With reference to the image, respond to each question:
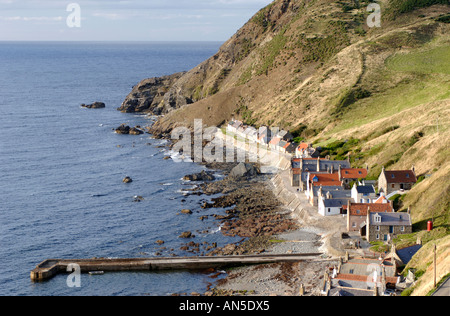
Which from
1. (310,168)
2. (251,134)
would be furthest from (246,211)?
(251,134)

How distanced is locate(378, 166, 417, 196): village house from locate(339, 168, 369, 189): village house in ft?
24.0

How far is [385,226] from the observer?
66.7 metres

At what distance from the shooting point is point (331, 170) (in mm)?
93812

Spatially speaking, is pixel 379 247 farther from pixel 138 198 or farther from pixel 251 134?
pixel 251 134

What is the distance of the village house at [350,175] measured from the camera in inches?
3459

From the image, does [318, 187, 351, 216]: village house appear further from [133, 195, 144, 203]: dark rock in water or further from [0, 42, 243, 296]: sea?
[133, 195, 144, 203]: dark rock in water

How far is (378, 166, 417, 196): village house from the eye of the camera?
7981 centimetres

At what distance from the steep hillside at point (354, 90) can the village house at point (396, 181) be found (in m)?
2.08

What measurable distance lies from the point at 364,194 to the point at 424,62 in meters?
82.0

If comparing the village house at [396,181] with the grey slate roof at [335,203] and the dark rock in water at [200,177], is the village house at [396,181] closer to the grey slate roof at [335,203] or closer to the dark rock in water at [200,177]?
the grey slate roof at [335,203]

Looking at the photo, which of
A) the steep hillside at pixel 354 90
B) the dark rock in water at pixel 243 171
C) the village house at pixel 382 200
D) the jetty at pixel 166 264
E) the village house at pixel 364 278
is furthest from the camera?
the dark rock in water at pixel 243 171

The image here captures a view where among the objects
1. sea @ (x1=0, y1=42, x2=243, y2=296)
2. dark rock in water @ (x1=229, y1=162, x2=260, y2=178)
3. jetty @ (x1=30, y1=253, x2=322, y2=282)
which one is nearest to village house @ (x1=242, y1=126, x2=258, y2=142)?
sea @ (x1=0, y1=42, x2=243, y2=296)

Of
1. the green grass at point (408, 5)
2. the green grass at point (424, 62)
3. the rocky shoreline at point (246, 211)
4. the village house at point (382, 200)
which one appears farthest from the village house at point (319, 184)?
the green grass at point (408, 5)
